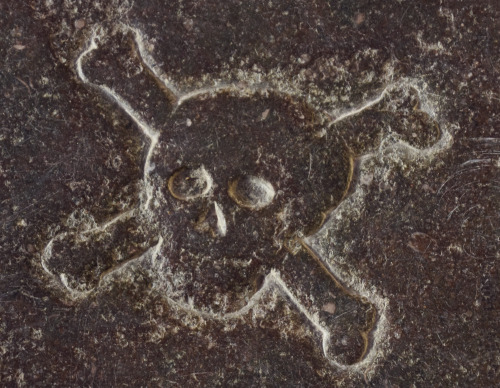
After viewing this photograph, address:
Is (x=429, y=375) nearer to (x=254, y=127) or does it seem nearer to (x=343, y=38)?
(x=254, y=127)

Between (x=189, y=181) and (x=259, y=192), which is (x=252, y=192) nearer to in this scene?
(x=259, y=192)

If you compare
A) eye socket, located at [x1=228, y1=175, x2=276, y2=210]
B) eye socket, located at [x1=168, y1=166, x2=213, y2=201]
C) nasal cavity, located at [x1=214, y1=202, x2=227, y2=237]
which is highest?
eye socket, located at [x1=168, y1=166, x2=213, y2=201]

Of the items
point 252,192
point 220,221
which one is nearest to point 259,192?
point 252,192

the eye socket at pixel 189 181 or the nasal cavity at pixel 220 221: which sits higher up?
the eye socket at pixel 189 181

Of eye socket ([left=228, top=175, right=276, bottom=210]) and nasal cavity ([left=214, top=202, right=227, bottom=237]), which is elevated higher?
eye socket ([left=228, top=175, right=276, bottom=210])

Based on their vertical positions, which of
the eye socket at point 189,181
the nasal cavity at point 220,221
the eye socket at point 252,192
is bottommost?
the nasal cavity at point 220,221

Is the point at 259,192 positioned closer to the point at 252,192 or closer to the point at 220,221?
the point at 252,192

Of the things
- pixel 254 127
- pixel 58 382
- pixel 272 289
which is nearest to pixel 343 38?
pixel 254 127
